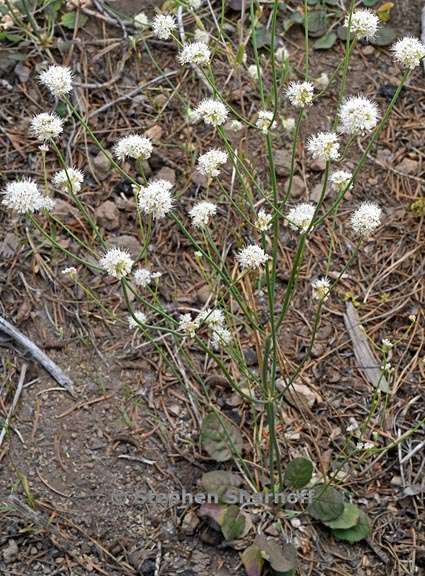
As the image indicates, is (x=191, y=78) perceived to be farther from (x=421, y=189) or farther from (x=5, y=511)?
(x=5, y=511)

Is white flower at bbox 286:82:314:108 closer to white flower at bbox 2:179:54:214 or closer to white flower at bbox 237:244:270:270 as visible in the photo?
white flower at bbox 237:244:270:270

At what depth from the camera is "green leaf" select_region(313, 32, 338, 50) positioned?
310 cm

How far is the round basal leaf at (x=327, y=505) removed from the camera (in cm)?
212

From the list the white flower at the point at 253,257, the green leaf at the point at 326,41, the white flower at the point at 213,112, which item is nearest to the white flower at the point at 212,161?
the white flower at the point at 213,112

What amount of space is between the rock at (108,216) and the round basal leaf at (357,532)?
4.23 feet

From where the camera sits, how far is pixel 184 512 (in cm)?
219

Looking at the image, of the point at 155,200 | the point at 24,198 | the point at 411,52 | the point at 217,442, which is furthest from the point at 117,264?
the point at 411,52

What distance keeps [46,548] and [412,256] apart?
4.99 ft

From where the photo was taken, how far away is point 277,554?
2.05 meters

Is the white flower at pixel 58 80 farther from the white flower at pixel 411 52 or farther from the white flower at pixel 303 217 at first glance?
the white flower at pixel 411 52

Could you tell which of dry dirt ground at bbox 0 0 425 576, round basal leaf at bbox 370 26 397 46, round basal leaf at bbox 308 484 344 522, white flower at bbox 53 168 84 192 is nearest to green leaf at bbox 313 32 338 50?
dry dirt ground at bbox 0 0 425 576

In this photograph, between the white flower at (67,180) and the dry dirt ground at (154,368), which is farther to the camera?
the dry dirt ground at (154,368)

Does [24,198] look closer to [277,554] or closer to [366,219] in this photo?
[366,219]

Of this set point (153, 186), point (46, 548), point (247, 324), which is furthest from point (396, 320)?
point (46, 548)
